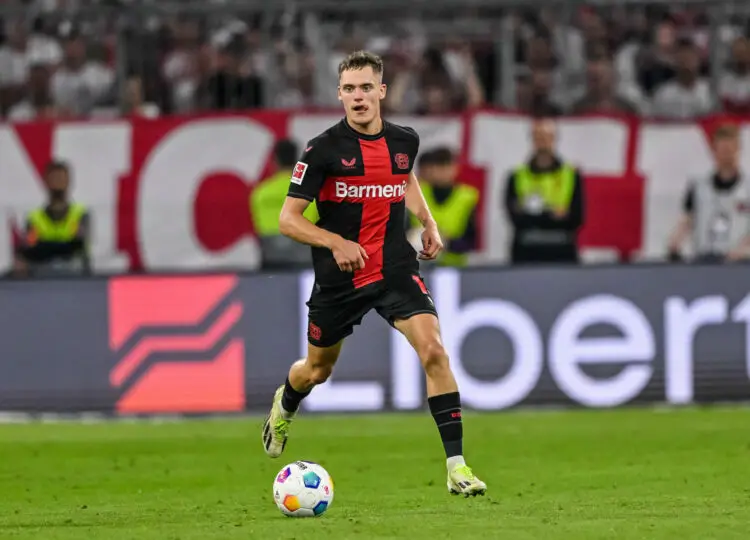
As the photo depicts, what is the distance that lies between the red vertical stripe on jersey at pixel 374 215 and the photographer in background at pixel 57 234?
730cm

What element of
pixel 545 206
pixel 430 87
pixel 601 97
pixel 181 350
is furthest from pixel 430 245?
pixel 601 97

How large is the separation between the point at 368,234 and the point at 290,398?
1.36 meters

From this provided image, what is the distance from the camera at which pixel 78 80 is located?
16906 mm

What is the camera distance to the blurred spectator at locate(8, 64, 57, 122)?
1689 centimetres

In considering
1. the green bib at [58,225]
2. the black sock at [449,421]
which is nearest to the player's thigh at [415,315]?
the black sock at [449,421]

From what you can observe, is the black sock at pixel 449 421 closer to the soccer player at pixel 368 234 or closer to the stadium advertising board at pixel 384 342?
the soccer player at pixel 368 234

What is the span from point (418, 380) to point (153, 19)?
5.08 metres

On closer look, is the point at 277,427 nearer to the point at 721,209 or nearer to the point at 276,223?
the point at 276,223

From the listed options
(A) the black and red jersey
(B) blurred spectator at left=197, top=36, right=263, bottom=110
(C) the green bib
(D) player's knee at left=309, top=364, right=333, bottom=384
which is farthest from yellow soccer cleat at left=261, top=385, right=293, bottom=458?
(B) blurred spectator at left=197, top=36, right=263, bottom=110

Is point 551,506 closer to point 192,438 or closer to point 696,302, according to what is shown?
point 192,438

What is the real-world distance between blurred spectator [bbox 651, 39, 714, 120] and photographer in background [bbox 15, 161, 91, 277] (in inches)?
244

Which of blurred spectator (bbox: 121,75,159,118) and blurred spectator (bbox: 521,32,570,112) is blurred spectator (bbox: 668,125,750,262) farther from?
blurred spectator (bbox: 121,75,159,118)

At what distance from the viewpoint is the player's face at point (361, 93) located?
27.4ft

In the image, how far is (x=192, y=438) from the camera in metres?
12.9
